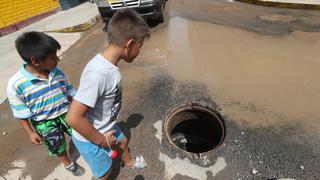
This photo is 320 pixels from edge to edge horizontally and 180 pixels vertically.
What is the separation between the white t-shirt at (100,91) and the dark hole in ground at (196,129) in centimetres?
176

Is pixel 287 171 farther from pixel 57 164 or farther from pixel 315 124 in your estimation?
pixel 57 164

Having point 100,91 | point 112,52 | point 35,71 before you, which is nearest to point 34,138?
point 35,71

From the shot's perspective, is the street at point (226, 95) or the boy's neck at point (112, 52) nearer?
the boy's neck at point (112, 52)

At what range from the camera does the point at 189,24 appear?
7332 millimetres

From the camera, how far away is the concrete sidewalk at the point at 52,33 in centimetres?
573

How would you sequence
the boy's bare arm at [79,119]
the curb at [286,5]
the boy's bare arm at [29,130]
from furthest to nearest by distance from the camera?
1. the curb at [286,5]
2. the boy's bare arm at [29,130]
3. the boy's bare arm at [79,119]

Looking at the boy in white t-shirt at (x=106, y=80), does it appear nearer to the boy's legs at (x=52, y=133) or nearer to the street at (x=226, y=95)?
the boy's legs at (x=52, y=133)

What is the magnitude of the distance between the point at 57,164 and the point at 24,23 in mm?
7617

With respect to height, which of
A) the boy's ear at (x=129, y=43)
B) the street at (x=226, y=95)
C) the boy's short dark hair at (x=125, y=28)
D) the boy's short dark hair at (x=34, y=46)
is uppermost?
the boy's short dark hair at (x=125, y=28)

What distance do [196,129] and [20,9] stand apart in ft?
27.1

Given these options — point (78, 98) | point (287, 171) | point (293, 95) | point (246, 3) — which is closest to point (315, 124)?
point (293, 95)

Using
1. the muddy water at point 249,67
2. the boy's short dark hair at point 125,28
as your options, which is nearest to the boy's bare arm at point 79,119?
the boy's short dark hair at point 125,28

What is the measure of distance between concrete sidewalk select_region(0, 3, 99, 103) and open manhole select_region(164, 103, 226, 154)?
3.44m

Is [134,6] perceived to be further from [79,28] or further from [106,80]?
[106,80]
